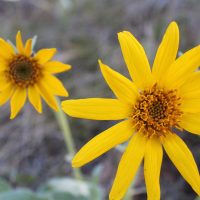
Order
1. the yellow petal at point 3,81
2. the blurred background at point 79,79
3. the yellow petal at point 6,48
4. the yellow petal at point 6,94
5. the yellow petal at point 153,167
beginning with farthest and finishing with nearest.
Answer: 1. the blurred background at point 79,79
2. the yellow petal at point 3,81
3. the yellow petal at point 6,94
4. the yellow petal at point 6,48
5. the yellow petal at point 153,167

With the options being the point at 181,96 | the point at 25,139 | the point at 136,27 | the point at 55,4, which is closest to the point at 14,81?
the point at 181,96

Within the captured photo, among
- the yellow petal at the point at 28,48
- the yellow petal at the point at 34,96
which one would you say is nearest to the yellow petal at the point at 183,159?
the yellow petal at the point at 34,96

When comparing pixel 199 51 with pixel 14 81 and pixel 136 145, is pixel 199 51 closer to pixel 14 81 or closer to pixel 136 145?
pixel 136 145

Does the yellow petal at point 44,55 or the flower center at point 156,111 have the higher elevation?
the yellow petal at point 44,55

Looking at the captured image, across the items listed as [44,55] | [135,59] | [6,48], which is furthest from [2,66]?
[135,59]

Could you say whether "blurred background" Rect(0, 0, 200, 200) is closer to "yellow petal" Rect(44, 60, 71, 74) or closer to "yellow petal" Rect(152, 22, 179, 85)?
"yellow petal" Rect(44, 60, 71, 74)

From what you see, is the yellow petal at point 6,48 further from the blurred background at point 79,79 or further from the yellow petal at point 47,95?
the blurred background at point 79,79
